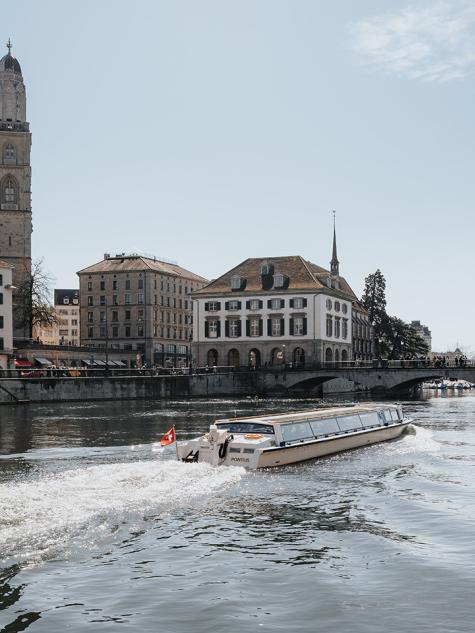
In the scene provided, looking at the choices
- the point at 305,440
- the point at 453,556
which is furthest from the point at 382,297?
the point at 453,556

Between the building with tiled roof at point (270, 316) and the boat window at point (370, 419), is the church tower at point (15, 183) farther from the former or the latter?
the boat window at point (370, 419)

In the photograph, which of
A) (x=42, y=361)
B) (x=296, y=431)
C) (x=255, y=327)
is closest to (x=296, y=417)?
(x=296, y=431)

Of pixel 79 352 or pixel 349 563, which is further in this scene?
pixel 79 352

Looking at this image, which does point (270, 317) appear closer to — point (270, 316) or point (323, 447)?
point (270, 316)

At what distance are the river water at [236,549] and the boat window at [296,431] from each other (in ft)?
3.71

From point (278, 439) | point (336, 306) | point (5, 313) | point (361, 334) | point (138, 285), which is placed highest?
point (138, 285)

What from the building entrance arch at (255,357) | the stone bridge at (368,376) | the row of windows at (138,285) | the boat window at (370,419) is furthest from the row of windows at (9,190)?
the boat window at (370,419)

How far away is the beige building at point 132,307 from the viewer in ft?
454

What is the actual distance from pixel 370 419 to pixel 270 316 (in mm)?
69850

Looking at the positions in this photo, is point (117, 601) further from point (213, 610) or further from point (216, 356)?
point (216, 356)

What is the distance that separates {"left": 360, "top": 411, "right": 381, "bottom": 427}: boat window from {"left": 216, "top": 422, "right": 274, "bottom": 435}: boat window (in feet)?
33.0

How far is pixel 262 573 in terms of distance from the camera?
16609mm

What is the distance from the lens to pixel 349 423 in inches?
1519

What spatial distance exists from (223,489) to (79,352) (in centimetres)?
9006
